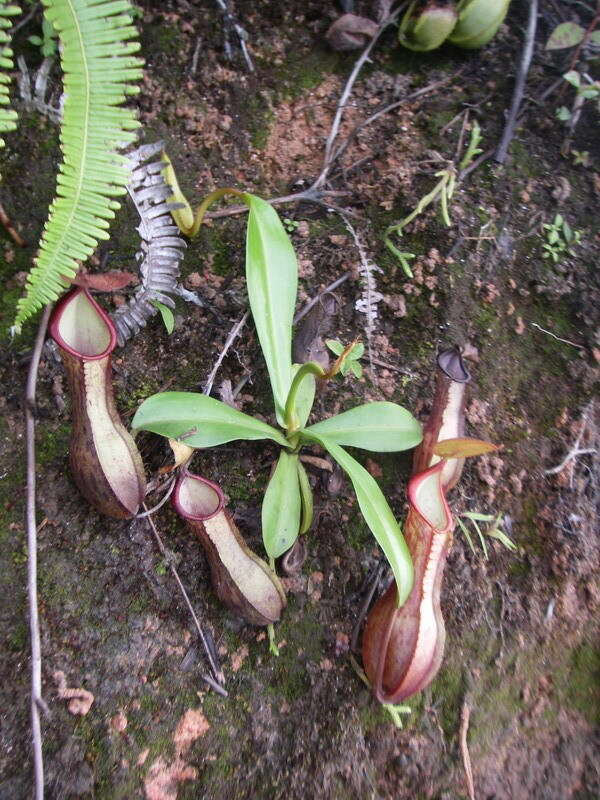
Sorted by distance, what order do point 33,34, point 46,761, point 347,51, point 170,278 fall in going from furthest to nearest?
1. point 347,51
2. point 33,34
3. point 170,278
4. point 46,761

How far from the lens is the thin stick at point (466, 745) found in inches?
62.7

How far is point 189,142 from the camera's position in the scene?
2250 mm

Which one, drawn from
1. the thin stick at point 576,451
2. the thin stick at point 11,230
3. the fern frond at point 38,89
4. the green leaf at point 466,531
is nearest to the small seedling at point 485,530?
the green leaf at point 466,531

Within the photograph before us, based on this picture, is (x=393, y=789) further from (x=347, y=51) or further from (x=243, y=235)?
(x=347, y=51)

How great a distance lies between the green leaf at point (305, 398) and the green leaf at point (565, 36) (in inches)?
62.5

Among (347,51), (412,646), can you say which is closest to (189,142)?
(347,51)

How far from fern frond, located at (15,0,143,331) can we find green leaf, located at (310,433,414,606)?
88 cm

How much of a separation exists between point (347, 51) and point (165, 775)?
266 cm

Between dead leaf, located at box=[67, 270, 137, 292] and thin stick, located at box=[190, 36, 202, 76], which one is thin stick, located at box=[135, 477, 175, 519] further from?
thin stick, located at box=[190, 36, 202, 76]

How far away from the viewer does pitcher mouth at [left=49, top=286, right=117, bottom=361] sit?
167 cm

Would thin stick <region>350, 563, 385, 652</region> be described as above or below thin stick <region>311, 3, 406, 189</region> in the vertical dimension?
below

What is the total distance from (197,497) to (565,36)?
2.15 meters

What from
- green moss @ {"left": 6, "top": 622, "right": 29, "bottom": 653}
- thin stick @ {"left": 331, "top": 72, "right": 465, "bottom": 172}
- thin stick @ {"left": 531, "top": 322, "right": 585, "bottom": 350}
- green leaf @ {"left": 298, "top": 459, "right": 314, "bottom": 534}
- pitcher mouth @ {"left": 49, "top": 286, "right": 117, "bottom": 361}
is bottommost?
green moss @ {"left": 6, "top": 622, "right": 29, "bottom": 653}

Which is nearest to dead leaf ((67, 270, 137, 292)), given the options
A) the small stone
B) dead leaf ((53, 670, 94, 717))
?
dead leaf ((53, 670, 94, 717))
